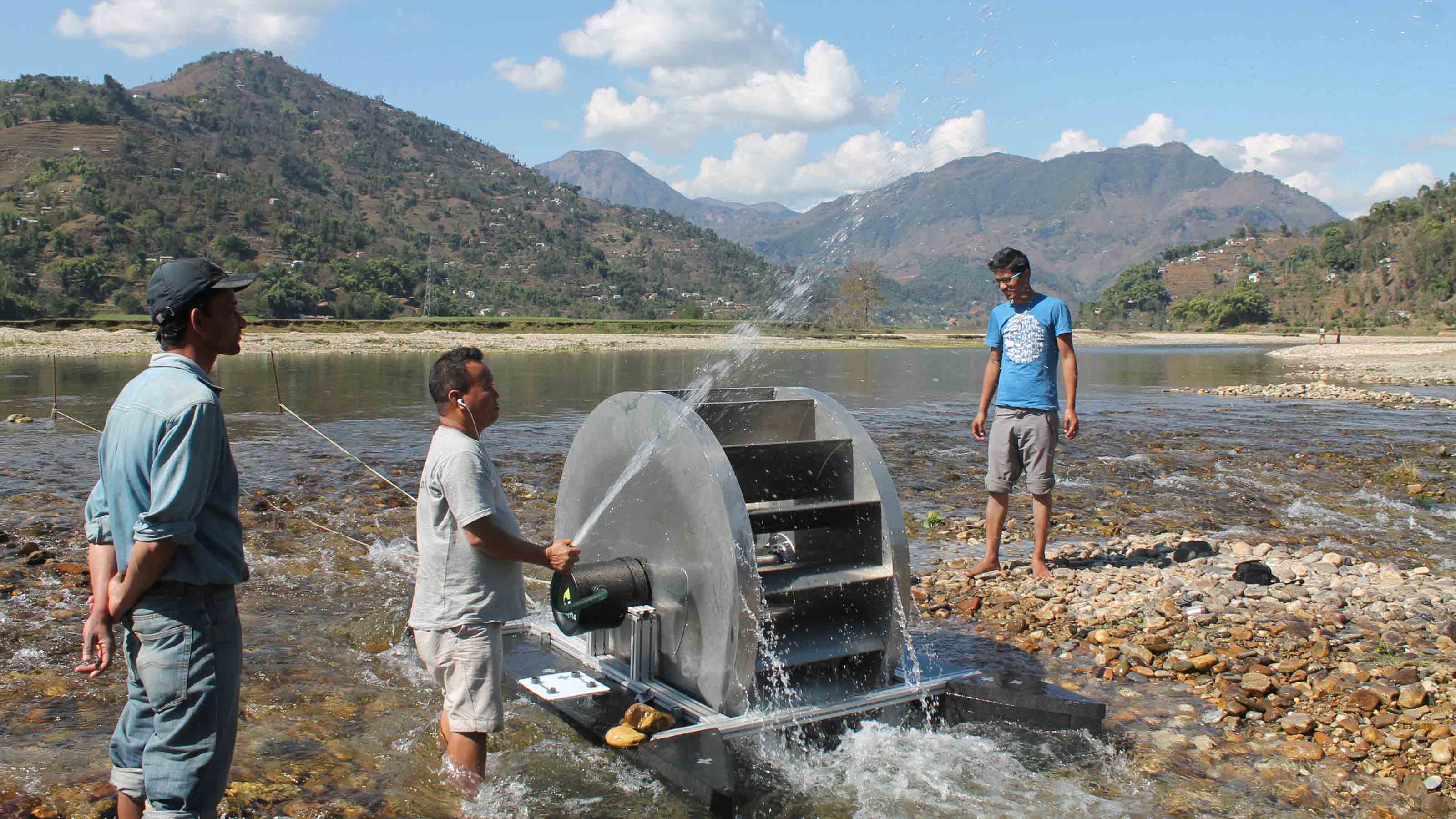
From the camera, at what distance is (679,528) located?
16.9 feet

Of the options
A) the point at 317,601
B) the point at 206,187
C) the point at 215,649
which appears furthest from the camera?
the point at 206,187

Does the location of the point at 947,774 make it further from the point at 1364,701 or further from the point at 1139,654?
the point at 1364,701

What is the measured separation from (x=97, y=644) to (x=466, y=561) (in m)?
1.42

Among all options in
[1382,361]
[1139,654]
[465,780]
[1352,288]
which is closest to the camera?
[465,780]

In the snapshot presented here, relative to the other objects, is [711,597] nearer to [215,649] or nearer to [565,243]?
[215,649]

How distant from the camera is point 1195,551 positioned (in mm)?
8523

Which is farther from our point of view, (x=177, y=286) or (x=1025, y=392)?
(x=1025, y=392)

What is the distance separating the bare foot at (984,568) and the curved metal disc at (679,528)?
3487 millimetres

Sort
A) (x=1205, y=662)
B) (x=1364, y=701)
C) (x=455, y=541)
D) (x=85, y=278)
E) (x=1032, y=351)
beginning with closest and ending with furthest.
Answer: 1. (x=455, y=541)
2. (x=1364, y=701)
3. (x=1205, y=662)
4. (x=1032, y=351)
5. (x=85, y=278)

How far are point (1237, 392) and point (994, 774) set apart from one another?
29.8 m

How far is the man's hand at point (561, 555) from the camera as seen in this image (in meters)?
4.36

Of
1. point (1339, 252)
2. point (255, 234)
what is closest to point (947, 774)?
point (255, 234)

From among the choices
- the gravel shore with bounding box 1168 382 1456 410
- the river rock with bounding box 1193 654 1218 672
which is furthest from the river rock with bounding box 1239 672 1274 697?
the gravel shore with bounding box 1168 382 1456 410

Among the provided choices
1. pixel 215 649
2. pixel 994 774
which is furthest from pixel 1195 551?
pixel 215 649
